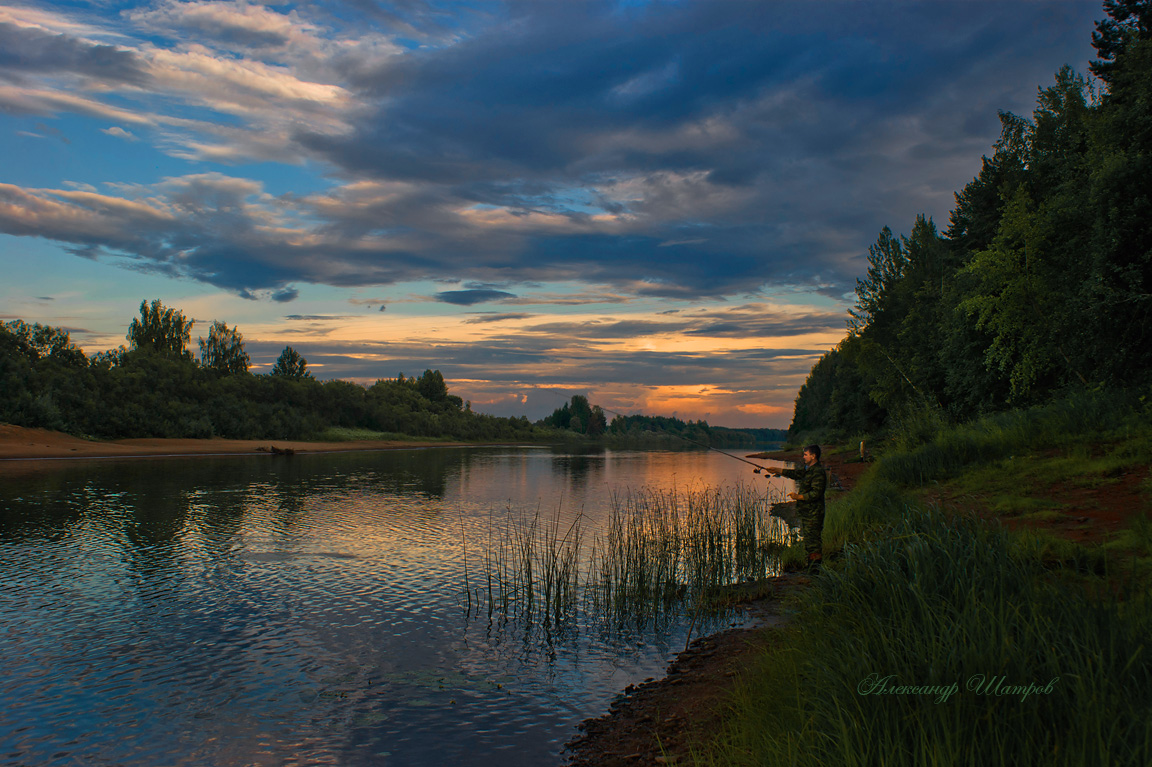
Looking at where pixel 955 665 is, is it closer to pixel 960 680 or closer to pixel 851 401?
pixel 960 680

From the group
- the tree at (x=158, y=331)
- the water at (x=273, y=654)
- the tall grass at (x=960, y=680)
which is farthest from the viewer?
the tree at (x=158, y=331)

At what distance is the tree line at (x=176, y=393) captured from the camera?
64.7 metres

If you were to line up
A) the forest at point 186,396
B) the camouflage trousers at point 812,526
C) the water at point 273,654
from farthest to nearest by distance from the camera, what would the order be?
the forest at point 186,396 < the camouflage trousers at point 812,526 < the water at point 273,654

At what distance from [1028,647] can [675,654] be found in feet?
21.7

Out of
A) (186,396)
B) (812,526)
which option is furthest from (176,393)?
(812,526)

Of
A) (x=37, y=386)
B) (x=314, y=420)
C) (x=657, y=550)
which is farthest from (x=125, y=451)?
(x=657, y=550)

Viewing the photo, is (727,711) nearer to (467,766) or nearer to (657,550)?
(467,766)

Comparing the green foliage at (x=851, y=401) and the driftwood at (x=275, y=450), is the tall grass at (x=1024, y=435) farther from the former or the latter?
the driftwood at (x=275, y=450)

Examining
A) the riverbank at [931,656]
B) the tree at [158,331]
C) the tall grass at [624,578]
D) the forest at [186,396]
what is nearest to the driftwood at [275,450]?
the forest at [186,396]

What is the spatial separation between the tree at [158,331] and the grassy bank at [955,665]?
111 metres

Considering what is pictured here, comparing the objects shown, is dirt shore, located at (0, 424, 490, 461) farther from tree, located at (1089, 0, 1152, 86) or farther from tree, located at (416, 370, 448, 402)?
tree, located at (416, 370, 448, 402)

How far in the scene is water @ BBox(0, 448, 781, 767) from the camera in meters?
7.78

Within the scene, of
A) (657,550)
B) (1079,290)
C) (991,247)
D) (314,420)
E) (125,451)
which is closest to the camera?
(657,550)

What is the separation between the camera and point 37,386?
6400cm
